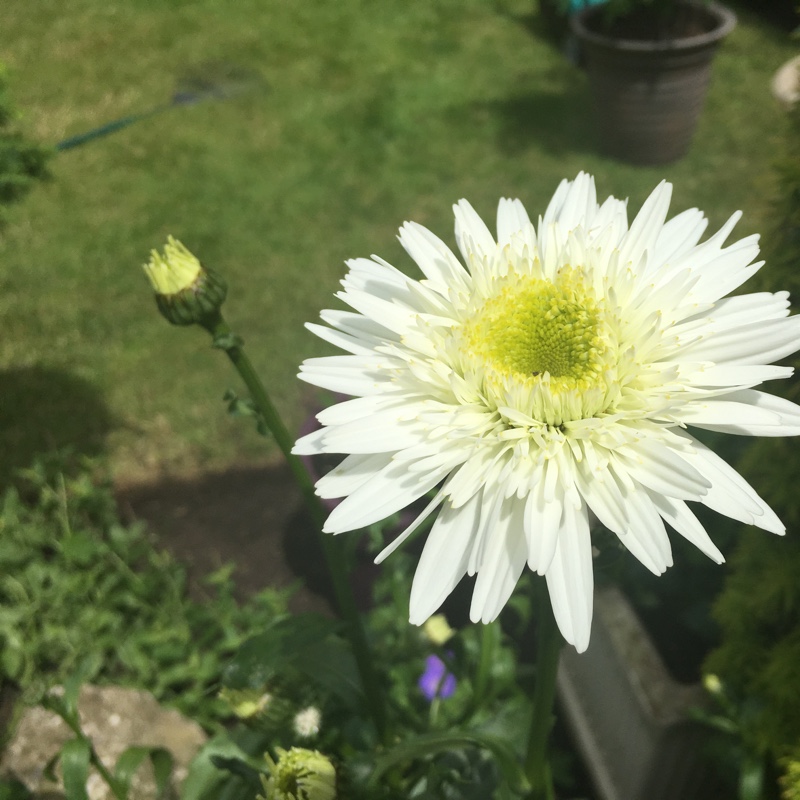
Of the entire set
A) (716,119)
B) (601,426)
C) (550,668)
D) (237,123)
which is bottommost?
(237,123)

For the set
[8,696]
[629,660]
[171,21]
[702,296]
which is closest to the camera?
[702,296]

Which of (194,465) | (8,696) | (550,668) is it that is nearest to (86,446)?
(194,465)

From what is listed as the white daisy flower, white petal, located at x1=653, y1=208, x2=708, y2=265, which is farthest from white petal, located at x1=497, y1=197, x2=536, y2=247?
white petal, located at x1=653, y1=208, x2=708, y2=265

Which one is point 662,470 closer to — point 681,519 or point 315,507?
point 681,519

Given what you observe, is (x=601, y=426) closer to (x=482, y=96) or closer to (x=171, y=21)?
(x=482, y=96)

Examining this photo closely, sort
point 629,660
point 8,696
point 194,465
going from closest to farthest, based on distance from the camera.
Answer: point 629,660
point 8,696
point 194,465

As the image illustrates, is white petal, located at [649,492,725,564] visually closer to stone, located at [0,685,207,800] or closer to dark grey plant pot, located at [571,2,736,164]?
stone, located at [0,685,207,800]

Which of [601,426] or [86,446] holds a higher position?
[601,426]

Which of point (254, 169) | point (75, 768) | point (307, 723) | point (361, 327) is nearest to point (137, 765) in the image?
point (75, 768)
